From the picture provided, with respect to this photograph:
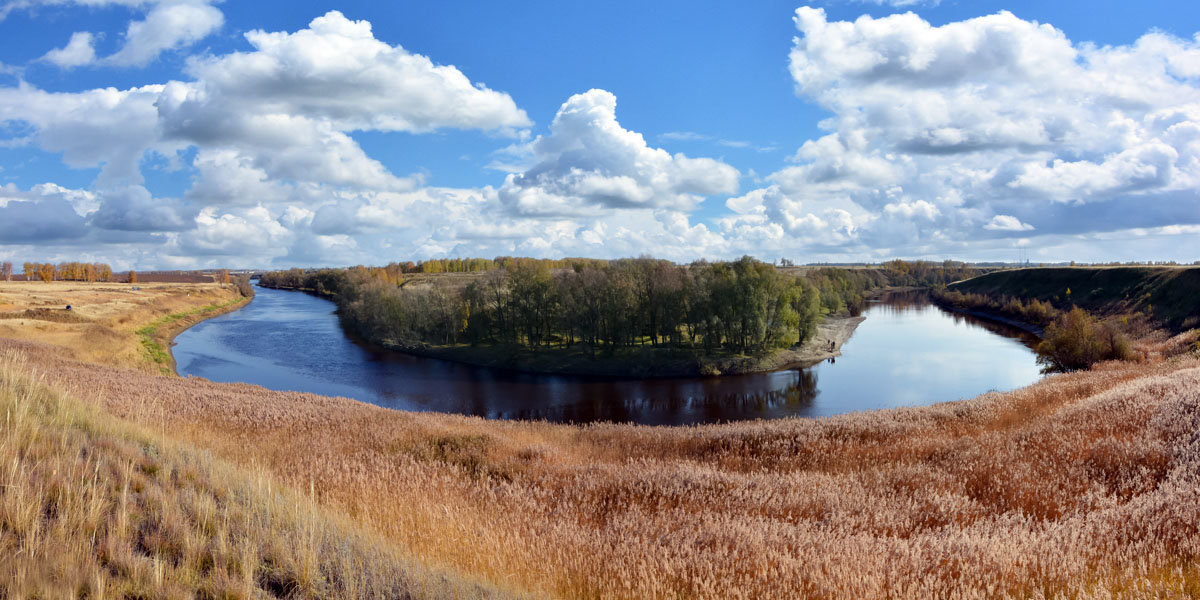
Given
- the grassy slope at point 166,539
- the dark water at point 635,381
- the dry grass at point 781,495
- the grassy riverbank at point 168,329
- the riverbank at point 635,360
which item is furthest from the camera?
the riverbank at point 635,360

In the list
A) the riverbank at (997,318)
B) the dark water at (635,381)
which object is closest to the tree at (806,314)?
the dark water at (635,381)

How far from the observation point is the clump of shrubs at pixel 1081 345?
41375 mm

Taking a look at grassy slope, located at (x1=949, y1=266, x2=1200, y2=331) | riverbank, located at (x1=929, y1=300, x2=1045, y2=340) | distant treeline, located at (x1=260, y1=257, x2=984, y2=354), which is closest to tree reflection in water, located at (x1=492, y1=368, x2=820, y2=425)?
distant treeline, located at (x1=260, y1=257, x2=984, y2=354)

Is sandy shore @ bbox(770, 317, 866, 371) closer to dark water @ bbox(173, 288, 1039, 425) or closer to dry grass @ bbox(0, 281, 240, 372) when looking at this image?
dark water @ bbox(173, 288, 1039, 425)

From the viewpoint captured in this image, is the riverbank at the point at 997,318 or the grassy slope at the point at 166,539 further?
the riverbank at the point at 997,318

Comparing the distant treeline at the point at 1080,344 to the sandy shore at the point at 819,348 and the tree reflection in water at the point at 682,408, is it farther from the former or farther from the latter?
the sandy shore at the point at 819,348

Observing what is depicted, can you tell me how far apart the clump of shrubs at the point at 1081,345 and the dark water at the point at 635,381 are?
3.83 m

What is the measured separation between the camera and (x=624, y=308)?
5866 cm

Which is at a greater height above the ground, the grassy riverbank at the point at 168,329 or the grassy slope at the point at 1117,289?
the grassy slope at the point at 1117,289

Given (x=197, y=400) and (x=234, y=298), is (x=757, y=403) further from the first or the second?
(x=234, y=298)

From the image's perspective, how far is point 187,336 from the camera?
254ft

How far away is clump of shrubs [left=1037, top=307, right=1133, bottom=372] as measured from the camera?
41375mm

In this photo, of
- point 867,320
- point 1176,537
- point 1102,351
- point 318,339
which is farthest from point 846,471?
point 867,320

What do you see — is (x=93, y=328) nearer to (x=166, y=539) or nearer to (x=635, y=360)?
(x=635, y=360)
